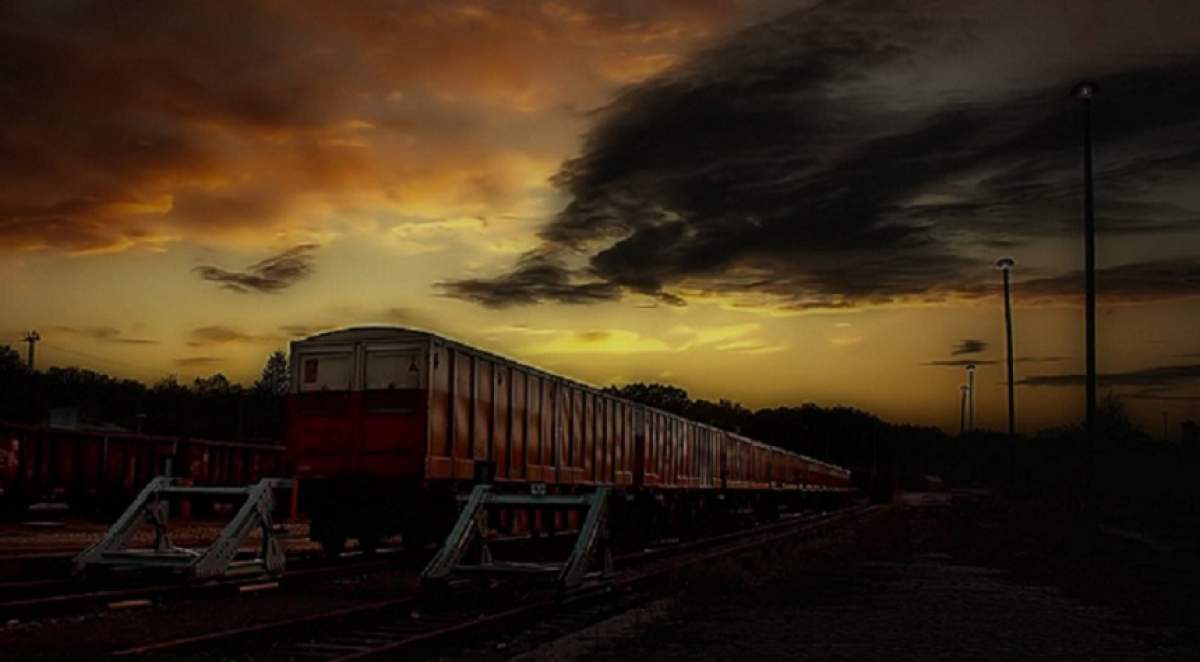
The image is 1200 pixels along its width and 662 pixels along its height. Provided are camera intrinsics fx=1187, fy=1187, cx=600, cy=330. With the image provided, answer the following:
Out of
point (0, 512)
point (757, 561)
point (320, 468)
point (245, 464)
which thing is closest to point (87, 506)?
point (0, 512)

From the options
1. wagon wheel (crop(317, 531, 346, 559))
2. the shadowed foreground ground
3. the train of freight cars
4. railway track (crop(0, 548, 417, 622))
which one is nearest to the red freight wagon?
wagon wheel (crop(317, 531, 346, 559))

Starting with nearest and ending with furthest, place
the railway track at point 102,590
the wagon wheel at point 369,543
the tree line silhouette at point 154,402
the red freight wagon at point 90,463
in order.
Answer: the railway track at point 102,590 → the wagon wheel at point 369,543 → the red freight wagon at point 90,463 → the tree line silhouette at point 154,402

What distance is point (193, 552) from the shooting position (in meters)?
15.5

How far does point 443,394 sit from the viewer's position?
18.9 metres

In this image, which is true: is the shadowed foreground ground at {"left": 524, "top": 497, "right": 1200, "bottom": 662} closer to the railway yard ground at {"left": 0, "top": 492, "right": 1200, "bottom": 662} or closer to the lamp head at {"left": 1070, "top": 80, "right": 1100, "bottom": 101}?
the railway yard ground at {"left": 0, "top": 492, "right": 1200, "bottom": 662}

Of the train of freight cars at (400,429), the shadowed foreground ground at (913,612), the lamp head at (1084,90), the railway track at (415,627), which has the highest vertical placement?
the lamp head at (1084,90)

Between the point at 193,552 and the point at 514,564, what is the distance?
4.43m

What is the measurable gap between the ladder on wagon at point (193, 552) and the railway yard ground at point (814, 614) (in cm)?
51

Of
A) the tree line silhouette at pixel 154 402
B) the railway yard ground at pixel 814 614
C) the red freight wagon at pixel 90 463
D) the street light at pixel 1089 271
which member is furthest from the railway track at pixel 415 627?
the tree line silhouette at pixel 154 402

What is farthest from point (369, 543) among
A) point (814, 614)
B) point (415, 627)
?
point (814, 614)

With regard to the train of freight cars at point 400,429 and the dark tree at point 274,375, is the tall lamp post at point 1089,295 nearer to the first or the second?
the train of freight cars at point 400,429

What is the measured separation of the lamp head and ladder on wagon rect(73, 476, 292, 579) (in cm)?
2547

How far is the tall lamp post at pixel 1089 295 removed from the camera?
3069 cm

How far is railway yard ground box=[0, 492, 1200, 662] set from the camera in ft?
35.1
